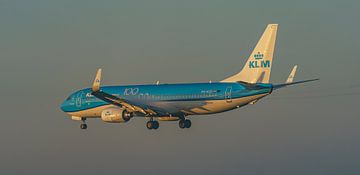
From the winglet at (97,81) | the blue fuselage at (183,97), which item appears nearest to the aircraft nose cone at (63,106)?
the blue fuselage at (183,97)

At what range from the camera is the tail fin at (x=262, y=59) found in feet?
336

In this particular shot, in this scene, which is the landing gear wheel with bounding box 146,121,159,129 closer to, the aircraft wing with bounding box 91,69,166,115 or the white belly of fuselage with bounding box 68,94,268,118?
the aircraft wing with bounding box 91,69,166,115

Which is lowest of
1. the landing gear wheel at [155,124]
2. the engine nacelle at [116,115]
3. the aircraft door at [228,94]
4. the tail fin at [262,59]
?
the landing gear wheel at [155,124]

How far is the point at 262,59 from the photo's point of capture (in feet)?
339

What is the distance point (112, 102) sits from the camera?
108625 millimetres

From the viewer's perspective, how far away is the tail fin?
102500 millimetres

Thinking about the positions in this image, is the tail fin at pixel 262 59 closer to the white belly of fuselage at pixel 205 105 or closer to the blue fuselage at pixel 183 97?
the blue fuselage at pixel 183 97

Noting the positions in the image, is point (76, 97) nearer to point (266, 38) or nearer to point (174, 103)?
point (174, 103)

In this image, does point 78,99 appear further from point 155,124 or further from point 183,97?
point 183,97

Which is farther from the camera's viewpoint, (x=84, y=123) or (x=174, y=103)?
(x=84, y=123)

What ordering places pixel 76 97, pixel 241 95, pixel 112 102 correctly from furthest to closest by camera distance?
pixel 76 97 → pixel 112 102 → pixel 241 95

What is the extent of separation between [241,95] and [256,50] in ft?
16.0

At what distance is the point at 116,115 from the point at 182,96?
22.4ft

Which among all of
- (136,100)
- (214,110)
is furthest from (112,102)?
(214,110)
